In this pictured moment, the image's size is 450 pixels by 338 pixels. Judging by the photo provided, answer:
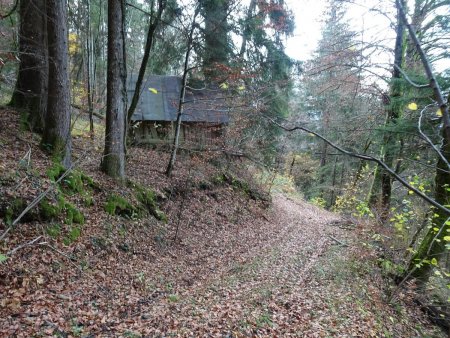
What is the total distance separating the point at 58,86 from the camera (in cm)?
684

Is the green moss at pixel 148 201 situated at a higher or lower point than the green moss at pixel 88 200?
lower

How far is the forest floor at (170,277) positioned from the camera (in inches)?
178

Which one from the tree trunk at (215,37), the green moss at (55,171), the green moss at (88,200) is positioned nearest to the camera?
the green moss at (55,171)

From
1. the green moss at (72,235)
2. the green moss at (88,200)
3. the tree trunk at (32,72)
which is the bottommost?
the green moss at (72,235)

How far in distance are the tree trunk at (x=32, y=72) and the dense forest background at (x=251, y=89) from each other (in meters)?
0.03

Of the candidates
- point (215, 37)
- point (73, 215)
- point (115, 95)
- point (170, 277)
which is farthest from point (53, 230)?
point (215, 37)

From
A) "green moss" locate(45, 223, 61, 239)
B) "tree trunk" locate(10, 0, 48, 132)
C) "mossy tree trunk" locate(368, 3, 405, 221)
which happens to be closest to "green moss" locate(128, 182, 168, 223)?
"green moss" locate(45, 223, 61, 239)

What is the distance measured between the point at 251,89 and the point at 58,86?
869 centimetres

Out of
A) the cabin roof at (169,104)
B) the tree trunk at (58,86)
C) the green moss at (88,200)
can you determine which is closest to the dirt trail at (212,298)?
the green moss at (88,200)

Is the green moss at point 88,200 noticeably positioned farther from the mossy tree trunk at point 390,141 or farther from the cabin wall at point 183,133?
the mossy tree trunk at point 390,141

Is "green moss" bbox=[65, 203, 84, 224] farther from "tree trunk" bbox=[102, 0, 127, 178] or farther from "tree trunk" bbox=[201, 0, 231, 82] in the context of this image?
"tree trunk" bbox=[201, 0, 231, 82]

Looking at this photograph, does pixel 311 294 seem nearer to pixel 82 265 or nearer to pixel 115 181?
pixel 82 265

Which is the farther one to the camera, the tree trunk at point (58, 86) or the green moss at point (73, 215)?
the tree trunk at point (58, 86)

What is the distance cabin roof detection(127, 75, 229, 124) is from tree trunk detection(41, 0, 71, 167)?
23.0 feet
